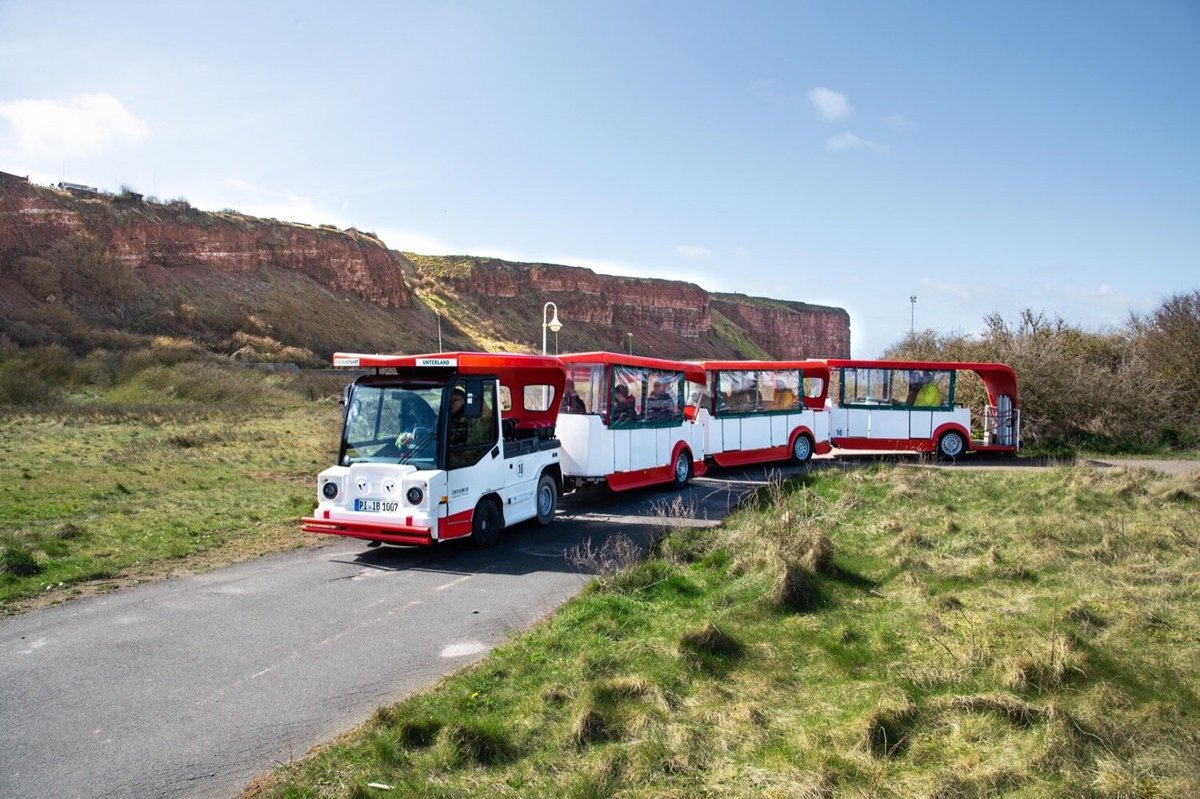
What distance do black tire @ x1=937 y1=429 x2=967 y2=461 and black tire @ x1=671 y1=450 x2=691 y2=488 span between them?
8.67 meters

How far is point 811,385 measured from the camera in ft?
76.9

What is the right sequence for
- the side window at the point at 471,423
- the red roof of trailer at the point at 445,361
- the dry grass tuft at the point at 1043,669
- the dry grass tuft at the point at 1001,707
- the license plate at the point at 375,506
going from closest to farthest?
1. the dry grass tuft at the point at 1001,707
2. the dry grass tuft at the point at 1043,669
3. the license plate at the point at 375,506
4. the side window at the point at 471,423
5. the red roof of trailer at the point at 445,361

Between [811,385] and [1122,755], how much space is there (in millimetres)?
18981

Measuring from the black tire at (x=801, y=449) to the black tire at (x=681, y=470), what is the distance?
16.2 ft

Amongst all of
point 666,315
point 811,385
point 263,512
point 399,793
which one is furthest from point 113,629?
point 666,315

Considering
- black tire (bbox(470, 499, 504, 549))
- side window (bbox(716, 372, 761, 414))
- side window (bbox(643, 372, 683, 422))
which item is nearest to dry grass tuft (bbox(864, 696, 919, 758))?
black tire (bbox(470, 499, 504, 549))

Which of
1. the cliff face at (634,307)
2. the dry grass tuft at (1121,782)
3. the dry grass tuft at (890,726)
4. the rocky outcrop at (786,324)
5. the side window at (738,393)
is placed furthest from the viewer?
the rocky outcrop at (786,324)

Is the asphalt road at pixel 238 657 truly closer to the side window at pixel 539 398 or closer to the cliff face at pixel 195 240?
the side window at pixel 539 398

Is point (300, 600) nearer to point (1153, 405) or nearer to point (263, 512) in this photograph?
point (263, 512)

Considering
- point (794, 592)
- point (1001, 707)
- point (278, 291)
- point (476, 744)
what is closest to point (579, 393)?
point (794, 592)

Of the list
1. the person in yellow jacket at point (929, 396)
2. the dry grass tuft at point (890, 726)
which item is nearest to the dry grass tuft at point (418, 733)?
the dry grass tuft at point (890, 726)

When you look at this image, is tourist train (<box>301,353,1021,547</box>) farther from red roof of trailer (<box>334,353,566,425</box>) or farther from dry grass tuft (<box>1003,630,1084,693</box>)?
dry grass tuft (<box>1003,630,1084,693</box>)

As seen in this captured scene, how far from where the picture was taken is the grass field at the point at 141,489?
10.5 meters

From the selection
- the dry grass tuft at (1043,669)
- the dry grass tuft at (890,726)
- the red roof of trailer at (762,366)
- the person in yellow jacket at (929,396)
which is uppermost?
the red roof of trailer at (762,366)
